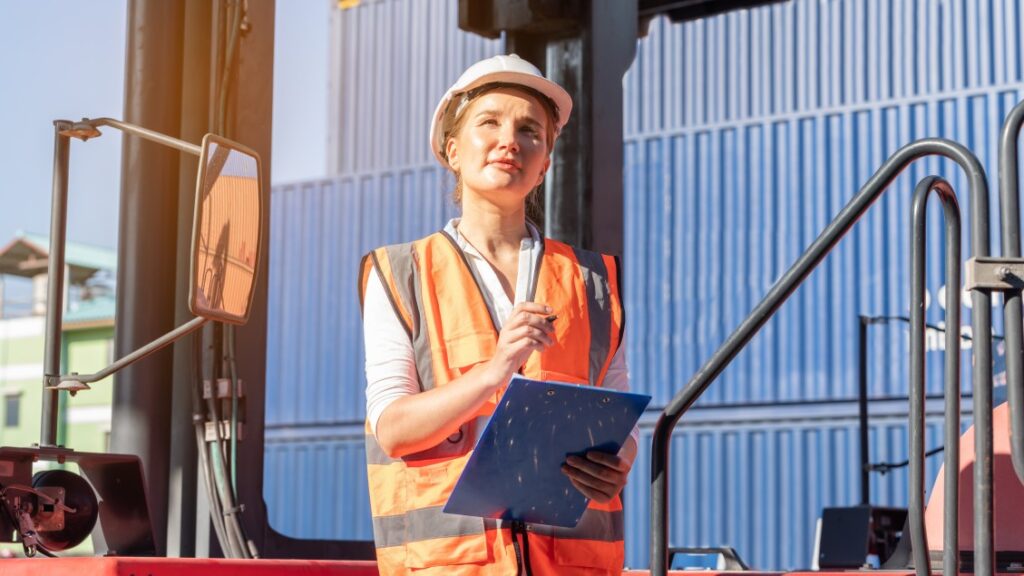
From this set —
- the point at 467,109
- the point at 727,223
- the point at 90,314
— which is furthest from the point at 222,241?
→ the point at 90,314

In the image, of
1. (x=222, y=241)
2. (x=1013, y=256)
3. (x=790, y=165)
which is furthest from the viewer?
(x=790, y=165)

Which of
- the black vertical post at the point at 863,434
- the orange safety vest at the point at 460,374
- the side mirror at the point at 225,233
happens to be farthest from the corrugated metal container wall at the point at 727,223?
the orange safety vest at the point at 460,374

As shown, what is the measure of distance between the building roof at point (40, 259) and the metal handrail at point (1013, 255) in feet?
103

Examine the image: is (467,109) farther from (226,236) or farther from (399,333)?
(226,236)

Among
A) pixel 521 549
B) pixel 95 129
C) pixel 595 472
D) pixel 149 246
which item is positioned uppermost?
pixel 95 129

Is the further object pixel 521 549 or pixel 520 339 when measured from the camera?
pixel 521 549

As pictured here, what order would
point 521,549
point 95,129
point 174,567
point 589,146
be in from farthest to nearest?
point 589,146
point 95,129
point 174,567
point 521,549

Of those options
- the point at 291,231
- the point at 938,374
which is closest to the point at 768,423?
the point at 938,374

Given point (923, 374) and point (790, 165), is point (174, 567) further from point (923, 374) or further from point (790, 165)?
point (790, 165)

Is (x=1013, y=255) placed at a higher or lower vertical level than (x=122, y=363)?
higher

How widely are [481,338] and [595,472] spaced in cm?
30

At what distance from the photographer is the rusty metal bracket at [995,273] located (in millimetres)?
2068

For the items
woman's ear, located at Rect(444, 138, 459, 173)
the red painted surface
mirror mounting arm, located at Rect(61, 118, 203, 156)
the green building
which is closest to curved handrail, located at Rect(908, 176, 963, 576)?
woman's ear, located at Rect(444, 138, 459, 173)

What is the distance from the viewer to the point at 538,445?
83.6 inches
